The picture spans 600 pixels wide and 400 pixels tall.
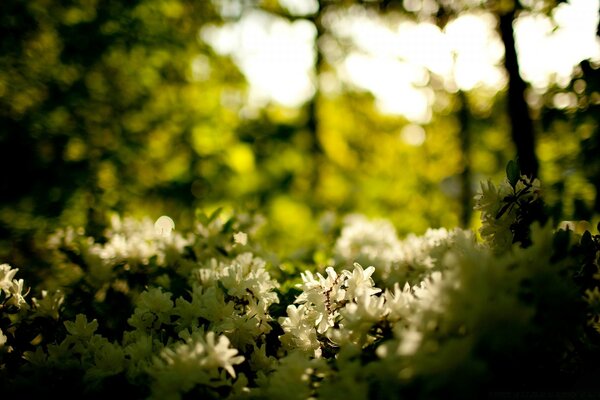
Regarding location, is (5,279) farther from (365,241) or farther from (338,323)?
(365,241)

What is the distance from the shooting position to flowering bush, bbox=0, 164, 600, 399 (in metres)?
1.22

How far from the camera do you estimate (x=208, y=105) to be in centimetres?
544

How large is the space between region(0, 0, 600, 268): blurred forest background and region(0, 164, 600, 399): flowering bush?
3.63 ft

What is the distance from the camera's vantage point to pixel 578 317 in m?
1.38

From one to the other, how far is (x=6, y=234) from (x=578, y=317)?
12.3 ft

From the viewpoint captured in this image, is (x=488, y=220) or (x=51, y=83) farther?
(x=51, y=83)

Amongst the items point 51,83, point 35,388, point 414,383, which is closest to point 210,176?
point 51,83

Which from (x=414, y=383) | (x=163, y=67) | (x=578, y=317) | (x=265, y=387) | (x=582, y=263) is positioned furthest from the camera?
(x=163, y=67)

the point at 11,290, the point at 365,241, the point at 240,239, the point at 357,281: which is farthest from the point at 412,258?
the point at 11,290

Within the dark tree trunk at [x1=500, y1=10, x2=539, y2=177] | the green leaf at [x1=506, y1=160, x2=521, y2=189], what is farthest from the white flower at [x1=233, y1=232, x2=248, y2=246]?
the dark tree trunk at [x1=500, y1=10, x2=539, y2=177]

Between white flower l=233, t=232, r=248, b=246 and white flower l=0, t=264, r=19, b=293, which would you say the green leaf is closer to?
white flower l=233, t=232, r=248, b=246

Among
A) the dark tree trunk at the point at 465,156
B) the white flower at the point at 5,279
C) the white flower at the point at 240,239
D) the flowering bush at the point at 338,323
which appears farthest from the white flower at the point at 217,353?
the dark tree trunk at the point at 465,156

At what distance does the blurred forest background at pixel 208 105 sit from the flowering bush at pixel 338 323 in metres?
1.11

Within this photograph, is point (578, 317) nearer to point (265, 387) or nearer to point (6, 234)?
point (265, 387)
